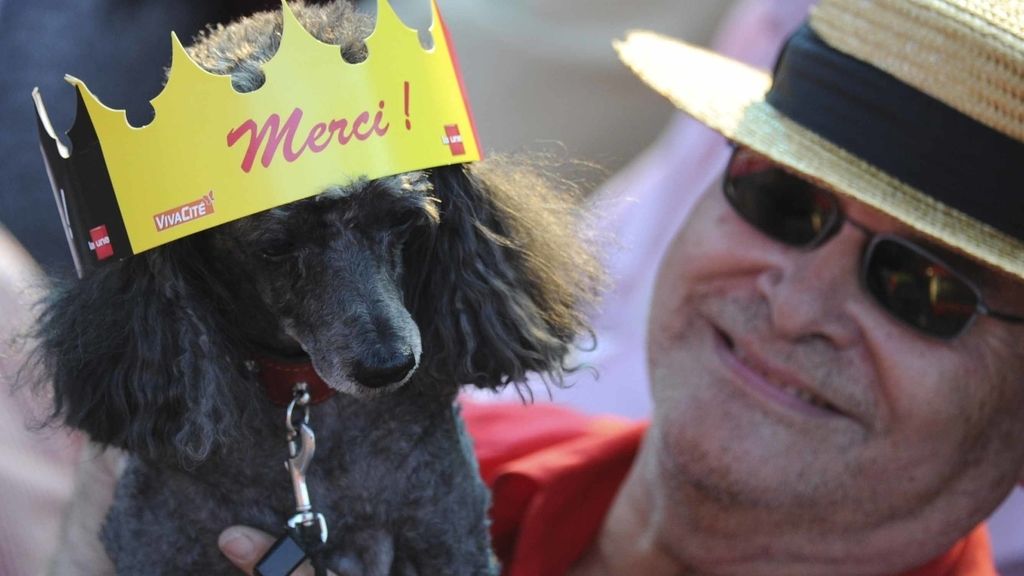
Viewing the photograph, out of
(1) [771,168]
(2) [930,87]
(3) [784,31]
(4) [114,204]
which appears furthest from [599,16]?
(4) [114,204]

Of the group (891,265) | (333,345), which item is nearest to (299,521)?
(333,345)

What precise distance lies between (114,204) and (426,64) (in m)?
0.36

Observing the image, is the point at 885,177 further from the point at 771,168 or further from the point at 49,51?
the point at 49,51

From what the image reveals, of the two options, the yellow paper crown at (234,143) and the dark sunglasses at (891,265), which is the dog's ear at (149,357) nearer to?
the yellow paper crown at (234,143)

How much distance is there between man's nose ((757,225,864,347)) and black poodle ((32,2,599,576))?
401mm

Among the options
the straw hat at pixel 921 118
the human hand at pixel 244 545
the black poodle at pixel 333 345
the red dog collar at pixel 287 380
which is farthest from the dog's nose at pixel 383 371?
the straw hat at pixel 921 118

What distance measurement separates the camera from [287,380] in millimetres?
1358

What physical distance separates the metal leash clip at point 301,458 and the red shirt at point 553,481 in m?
0.68

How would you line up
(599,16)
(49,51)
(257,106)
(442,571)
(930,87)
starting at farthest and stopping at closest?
1. (599,16)
2. (49,51)
3. (930,87)
4. (442,571)
5. (257,106)

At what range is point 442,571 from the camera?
1451 mm

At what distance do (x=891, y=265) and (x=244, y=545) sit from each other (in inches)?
42.5

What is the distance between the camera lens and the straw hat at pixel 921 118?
61.1 inches

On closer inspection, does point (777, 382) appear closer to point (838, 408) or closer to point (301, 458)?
point (838, 408)

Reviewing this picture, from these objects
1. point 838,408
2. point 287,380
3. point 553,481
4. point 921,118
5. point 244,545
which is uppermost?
point 921,118
